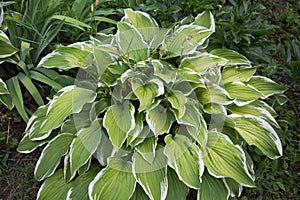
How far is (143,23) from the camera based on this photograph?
2412 millimetres

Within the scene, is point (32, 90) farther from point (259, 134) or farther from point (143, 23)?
point (259, 134)

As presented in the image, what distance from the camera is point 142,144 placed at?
199 centimetres

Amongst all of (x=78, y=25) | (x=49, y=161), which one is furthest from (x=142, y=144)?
(x=78, y=25)

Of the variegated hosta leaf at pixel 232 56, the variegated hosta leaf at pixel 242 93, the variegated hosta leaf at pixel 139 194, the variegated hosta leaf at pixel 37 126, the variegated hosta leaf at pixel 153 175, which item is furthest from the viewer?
the variegated hosta leaf at pixel 232 56

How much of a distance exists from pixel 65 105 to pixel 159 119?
51 centimetres

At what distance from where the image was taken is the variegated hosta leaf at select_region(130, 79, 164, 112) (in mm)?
1948

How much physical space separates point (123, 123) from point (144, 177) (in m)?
0.28

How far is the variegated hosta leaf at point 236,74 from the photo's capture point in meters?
2.35

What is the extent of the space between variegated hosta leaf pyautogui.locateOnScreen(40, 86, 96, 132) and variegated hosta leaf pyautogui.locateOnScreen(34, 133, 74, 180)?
86 millimetres

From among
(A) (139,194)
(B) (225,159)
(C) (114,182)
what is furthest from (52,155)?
(B) (225,159)

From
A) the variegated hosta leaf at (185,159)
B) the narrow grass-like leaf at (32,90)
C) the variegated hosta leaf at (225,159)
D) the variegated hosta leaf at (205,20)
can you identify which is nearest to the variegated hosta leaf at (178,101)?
the variegated hosta leaf at (185,159)

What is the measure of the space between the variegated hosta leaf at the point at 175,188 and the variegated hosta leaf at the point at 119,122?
1.03 feet

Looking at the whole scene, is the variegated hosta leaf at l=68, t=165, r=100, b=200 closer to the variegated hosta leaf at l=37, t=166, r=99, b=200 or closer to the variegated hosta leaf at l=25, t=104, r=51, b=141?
the variegated hosta leaf at l=37, t=166, r=99, b=200

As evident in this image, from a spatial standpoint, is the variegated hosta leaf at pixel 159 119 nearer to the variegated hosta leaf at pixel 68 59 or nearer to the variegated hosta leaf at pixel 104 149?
the variegated hosta leaf at pixel 104 149
